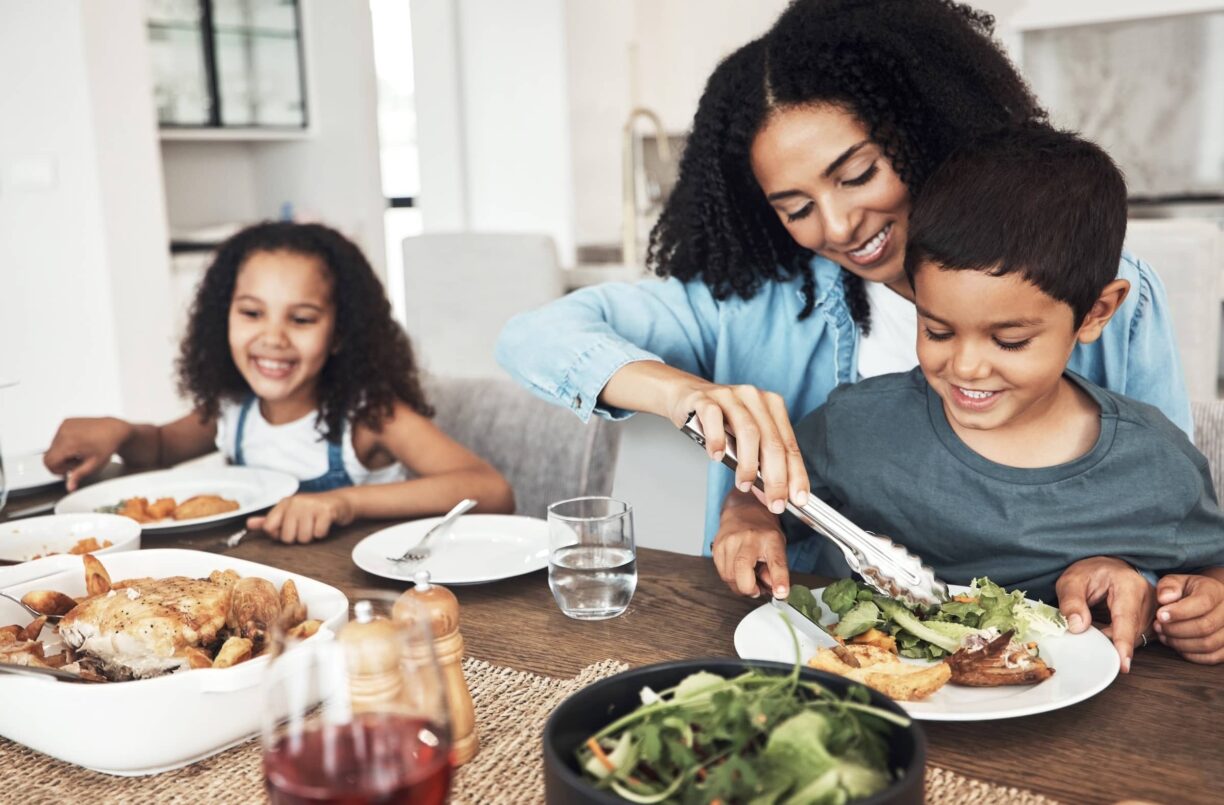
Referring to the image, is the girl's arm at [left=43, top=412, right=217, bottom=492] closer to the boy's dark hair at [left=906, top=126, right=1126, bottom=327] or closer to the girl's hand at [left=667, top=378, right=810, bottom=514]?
the girl's hand at [left=667, top=378, right=810, bottom=514]

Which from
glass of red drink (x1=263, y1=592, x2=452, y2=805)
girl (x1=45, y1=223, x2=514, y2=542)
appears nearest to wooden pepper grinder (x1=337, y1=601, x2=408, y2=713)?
glass of red drink (x1=263, y1=592, x2=452, y2=805)

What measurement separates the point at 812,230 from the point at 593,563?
547mm

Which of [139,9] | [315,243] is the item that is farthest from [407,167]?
[315,243]

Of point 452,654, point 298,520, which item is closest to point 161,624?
point 452,654

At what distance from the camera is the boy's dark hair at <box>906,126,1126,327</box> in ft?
3.61

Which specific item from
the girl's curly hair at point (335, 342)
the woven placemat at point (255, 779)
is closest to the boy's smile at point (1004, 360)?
the woven placemat at point (255, 779)

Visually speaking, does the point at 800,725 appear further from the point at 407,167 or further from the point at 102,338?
the point at 407,167

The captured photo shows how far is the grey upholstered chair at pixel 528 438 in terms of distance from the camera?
5.68ft

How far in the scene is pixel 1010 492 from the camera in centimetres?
116

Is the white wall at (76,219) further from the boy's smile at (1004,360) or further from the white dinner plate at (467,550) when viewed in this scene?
the boy's smile at (1004,360)

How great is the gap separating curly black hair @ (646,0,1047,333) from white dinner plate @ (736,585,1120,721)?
61 cm

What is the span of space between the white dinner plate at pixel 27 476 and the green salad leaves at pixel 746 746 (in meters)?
1.32

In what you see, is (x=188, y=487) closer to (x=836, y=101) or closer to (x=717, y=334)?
(x=717, y=334)

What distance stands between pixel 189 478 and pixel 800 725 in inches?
51.5
